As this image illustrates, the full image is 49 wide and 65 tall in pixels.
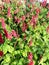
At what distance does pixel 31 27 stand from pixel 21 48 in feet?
1.90

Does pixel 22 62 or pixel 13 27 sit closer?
pixel 22 62

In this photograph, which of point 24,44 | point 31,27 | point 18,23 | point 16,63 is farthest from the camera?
point 18,23

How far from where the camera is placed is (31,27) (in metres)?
3.71

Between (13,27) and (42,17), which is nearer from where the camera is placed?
(13,27)

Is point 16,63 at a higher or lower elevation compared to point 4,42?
lower

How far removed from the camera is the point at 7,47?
3.12m

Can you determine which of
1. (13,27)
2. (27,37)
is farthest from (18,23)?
(27,37)

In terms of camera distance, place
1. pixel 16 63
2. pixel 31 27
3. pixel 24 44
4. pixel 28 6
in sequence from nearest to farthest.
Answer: pixel 16 63 → pixel 24 44 → pixel 31 27 → pixel 28 6

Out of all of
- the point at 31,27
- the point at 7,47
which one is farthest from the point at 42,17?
the point at 7,47

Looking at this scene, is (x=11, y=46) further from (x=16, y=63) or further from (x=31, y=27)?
(x=31, y=27)

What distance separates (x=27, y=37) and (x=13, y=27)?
0.84 m

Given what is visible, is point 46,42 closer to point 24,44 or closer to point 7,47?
point 24,44

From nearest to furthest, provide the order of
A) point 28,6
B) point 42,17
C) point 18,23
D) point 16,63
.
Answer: point 16,63
point 18,23
point 42,17
point 28,6

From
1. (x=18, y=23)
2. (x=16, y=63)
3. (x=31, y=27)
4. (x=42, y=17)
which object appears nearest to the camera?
(x=16, y=63)
